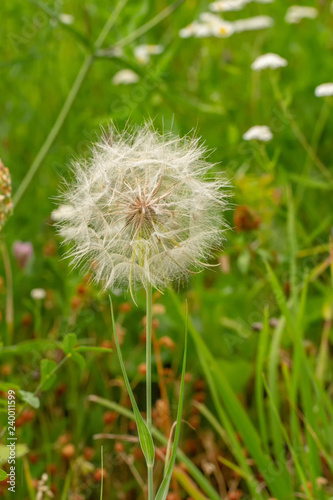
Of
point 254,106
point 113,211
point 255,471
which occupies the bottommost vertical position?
point 255,471

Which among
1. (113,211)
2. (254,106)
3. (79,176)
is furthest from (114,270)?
(254,106)

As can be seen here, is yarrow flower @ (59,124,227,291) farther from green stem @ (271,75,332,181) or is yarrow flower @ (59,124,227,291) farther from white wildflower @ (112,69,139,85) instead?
white wildflower @ (112,69,139,85)

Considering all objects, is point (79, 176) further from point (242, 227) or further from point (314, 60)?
point (314, 60)

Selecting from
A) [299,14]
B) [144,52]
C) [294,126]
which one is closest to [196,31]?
[144,52]

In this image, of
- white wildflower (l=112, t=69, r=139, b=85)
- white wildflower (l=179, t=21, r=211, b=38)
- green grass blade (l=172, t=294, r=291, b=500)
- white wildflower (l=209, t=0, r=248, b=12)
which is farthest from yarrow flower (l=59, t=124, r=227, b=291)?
white wildflower (l=209, t=0, r=248, b=12)

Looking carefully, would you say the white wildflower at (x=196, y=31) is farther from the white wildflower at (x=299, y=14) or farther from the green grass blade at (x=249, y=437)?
the green grass blade at (x=249, y=437)

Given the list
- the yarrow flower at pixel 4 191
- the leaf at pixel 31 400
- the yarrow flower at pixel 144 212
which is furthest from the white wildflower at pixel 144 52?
the leaf at pixel 31 400

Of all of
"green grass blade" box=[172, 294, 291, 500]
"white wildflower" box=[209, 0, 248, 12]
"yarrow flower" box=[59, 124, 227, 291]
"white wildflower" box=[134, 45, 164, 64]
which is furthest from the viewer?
"white wildflower" box=[209, 0, 248, 12]
